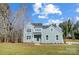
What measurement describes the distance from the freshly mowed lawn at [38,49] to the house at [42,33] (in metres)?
0.06

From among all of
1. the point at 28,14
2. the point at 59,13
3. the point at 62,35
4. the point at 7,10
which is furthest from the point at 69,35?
the point at 7,10

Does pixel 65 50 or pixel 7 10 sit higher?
pixel 7 10

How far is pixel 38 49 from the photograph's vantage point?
2891 millimetres

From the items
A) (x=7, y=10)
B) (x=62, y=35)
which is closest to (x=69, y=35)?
(x=62, y=35)

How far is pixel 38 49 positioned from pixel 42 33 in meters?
0.18

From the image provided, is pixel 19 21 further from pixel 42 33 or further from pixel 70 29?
pixel 70 29

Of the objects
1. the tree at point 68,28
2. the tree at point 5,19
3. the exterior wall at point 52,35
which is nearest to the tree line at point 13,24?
the tree at point 5,19

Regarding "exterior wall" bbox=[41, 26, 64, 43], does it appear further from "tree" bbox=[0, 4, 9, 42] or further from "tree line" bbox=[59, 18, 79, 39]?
"tree" bbox=[0, 4, 9, 42]

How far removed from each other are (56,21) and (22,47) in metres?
0.46

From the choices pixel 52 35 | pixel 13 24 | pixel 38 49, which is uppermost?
pixel 13 24

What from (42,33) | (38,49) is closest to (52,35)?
(42,33)

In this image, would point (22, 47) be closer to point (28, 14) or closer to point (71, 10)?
point (28, 14)

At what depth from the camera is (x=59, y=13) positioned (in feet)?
9.53
